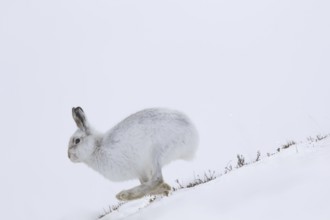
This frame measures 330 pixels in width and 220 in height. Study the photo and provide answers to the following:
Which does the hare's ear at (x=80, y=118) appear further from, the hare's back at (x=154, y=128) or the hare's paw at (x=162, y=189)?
the hare's paw at (x=162, y=189)

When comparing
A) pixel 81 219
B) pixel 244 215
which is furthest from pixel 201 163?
pixel 244 215

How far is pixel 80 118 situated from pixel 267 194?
9.81 ft

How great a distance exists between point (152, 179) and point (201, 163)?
1020 cm

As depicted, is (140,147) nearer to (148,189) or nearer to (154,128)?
(154,128)

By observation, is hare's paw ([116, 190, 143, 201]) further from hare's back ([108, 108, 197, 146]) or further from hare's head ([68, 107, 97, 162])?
hare's head ([68, 107, 97, 162])

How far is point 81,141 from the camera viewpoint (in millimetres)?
7594

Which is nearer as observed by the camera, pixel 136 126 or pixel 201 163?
pixel 136 126

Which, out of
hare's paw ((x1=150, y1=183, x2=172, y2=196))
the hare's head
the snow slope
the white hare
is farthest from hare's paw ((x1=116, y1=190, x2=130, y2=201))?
the hare's head

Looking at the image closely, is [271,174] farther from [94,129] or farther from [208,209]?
[94,129]

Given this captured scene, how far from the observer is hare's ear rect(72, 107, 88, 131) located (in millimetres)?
7562

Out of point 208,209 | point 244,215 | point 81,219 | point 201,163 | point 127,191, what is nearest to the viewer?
point 244,215

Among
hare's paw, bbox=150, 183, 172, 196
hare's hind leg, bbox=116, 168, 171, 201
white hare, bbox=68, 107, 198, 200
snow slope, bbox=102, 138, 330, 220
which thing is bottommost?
snow slope, bbox=102, 138, 330, 220

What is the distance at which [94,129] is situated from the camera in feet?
25.5

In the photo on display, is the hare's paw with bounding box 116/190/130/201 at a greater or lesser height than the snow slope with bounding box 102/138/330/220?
greater
